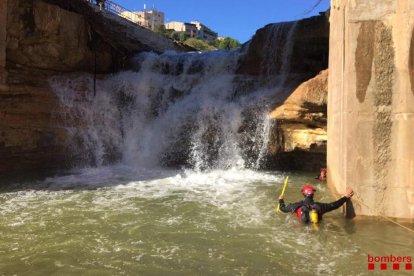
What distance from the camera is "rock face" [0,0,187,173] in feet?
37.6

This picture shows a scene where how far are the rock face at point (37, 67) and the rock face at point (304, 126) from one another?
6514 mm

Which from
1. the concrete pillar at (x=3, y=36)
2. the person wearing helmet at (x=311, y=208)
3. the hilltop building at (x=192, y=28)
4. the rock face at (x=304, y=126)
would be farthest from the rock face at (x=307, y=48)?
the hilltop building at (x=192, y=28)

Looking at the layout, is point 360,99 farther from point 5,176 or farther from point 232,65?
point 5,176

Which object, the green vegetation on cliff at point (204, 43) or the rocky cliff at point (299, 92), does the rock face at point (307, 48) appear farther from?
the green vegetation on cliff at point (204, 43)

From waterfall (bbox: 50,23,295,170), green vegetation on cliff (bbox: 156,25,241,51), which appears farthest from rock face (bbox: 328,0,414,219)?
green vegetation on cliff (bbox: 156,25,241,51)

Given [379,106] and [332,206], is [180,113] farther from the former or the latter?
[379,106]

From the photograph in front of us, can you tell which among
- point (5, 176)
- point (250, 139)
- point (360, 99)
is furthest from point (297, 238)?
point (5, 176)

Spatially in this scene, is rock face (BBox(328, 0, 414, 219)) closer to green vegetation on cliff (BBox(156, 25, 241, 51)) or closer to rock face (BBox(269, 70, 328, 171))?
rock face (BBox(269, 70, 328, 171))

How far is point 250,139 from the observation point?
11.6m

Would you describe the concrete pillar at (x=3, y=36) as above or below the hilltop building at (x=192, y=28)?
below

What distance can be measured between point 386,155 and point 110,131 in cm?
940

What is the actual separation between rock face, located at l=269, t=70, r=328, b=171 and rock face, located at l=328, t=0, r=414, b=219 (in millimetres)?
3491

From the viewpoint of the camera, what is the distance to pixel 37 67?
12.4m

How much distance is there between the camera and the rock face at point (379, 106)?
20.7ft
